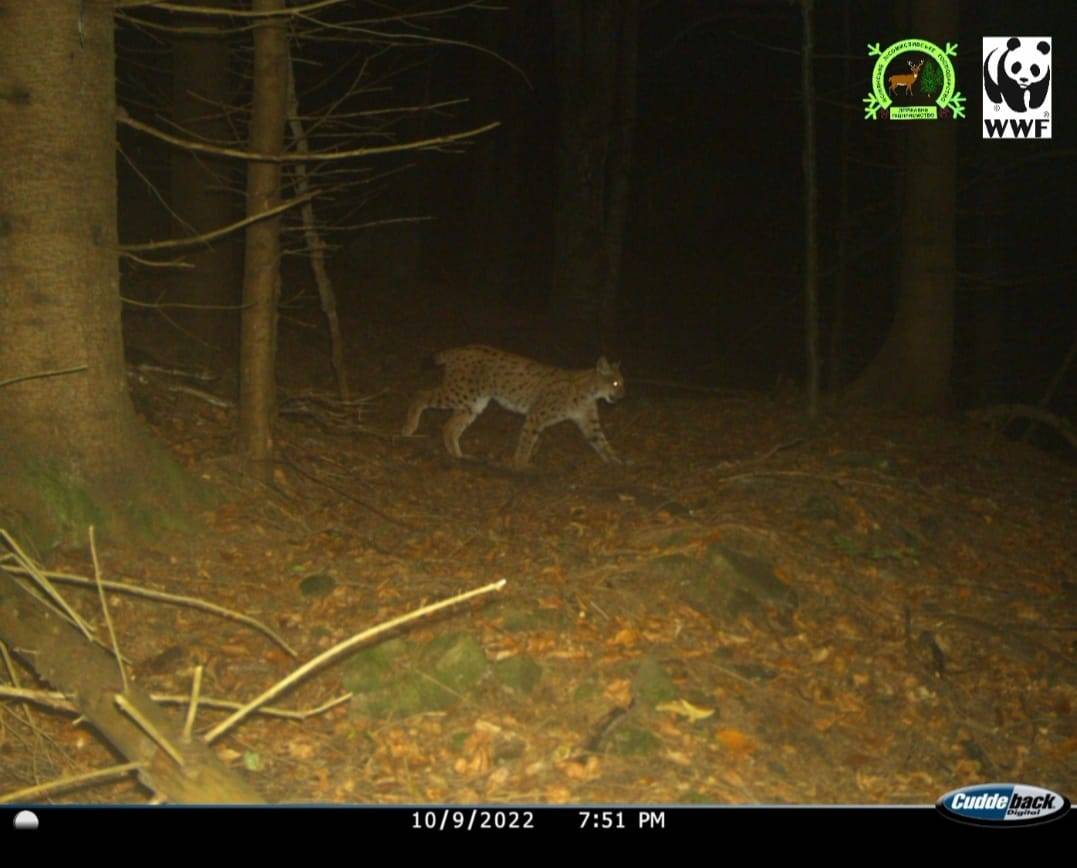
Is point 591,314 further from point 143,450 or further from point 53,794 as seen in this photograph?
point 53,794

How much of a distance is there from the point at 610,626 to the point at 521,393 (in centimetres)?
567

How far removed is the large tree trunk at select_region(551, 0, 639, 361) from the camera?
20.6m

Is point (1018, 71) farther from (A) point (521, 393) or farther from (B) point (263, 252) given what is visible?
(B) point (263, 252)

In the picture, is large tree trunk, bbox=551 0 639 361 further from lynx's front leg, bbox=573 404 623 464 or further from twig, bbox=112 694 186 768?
twig, bbox=112 694 186 768

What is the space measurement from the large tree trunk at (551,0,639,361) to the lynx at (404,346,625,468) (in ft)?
23.5

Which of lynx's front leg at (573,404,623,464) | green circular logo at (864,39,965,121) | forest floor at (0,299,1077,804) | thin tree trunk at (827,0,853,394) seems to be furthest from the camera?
thin tree trunk at (827,0,853,394)

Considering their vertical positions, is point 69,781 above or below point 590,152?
below

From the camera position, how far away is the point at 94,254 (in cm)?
756

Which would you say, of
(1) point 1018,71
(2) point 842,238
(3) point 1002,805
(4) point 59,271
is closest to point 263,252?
(4) point 59,271

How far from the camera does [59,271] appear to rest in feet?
24.3

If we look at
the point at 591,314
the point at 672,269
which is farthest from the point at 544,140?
the point at 591,314

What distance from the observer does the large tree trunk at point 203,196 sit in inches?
510

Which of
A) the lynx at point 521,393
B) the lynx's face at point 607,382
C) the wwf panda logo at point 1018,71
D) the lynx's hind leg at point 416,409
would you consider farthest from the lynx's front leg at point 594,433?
the wwf panda logo at point 1018,71

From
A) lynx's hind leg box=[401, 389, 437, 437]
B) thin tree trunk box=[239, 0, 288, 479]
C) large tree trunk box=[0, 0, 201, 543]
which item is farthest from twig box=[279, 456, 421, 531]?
lynx's hind leg box=[401, 389, 437, 437]
